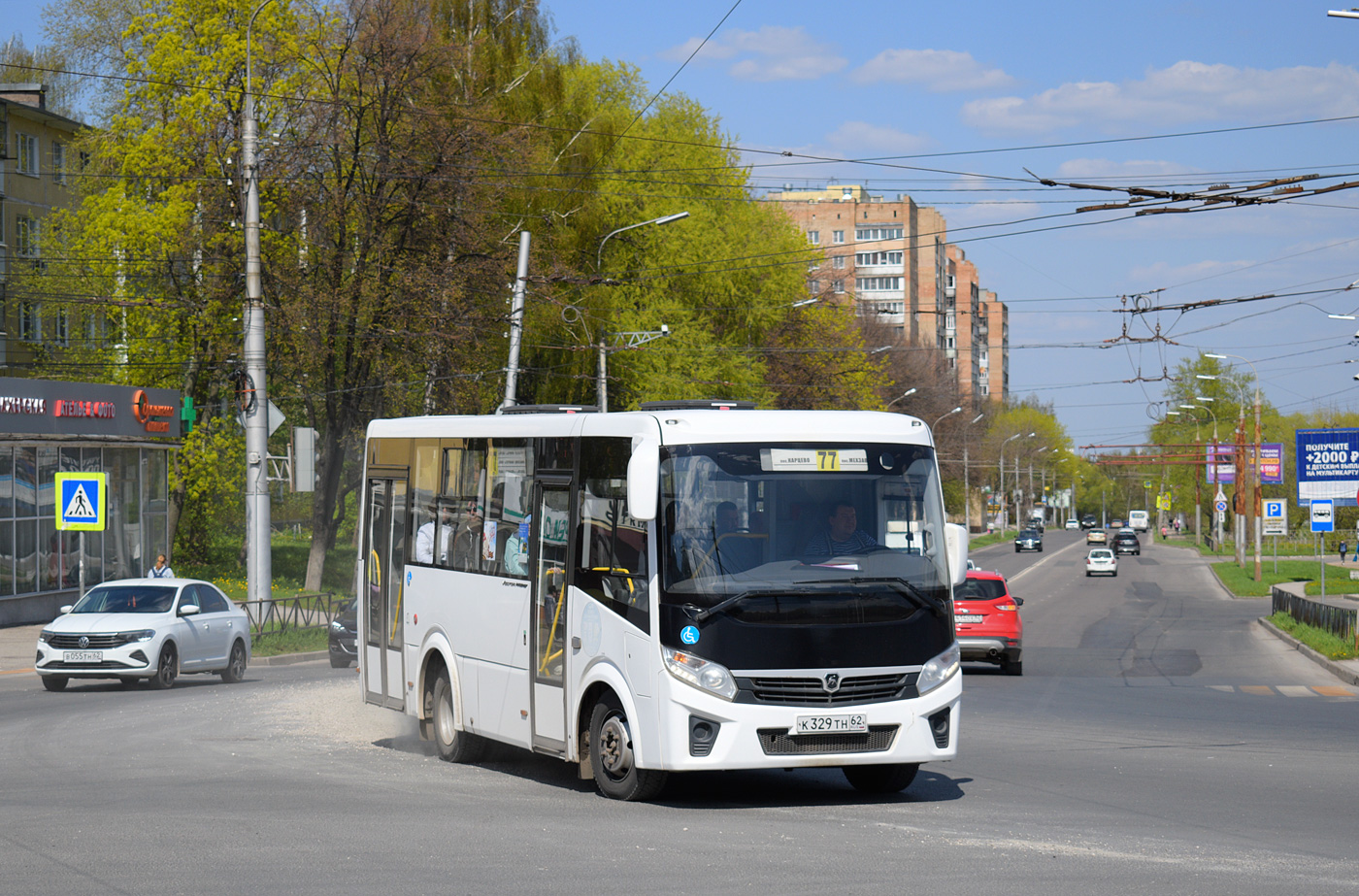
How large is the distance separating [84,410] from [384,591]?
983 inches

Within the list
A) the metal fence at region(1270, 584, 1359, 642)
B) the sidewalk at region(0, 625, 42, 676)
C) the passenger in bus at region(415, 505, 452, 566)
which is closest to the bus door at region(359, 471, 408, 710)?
the passenger in bus at region(415, 505, 452, 566)

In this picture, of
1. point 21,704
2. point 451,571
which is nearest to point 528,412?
point 451,571

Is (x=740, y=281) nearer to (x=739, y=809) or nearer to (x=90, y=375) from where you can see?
(x=90, y=375)

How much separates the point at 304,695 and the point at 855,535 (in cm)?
1034

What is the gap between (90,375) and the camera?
5078 centimetres

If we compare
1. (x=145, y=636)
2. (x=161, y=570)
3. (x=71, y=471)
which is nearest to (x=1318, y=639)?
(x=145, y=636)

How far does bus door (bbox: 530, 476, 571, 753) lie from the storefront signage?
80.6ft

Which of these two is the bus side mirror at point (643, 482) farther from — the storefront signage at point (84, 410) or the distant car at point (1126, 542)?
the distant car at point (1126, 542)

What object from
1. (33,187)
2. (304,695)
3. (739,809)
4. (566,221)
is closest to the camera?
(739,809)

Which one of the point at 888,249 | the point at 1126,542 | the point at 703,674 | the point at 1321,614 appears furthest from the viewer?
the point at 888,249

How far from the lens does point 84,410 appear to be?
36.9 meters

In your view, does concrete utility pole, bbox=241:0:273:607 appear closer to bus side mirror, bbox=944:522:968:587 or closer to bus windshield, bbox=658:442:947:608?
bus windshield, bbox=658:442:947:608

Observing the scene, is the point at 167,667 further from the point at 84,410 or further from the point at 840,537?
the point at 84,410

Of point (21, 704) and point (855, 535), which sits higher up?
point (855, 535)
